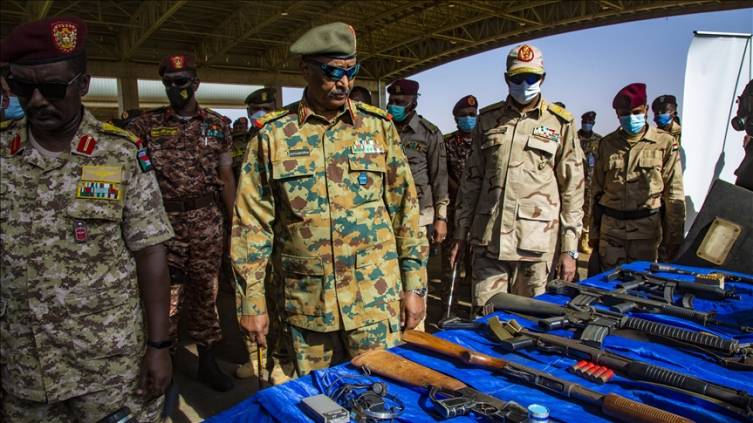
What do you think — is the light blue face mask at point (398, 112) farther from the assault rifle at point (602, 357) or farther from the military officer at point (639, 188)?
the assault rifle at point (602, 357)

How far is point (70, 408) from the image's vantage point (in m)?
1.92

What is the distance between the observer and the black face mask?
3584 mm

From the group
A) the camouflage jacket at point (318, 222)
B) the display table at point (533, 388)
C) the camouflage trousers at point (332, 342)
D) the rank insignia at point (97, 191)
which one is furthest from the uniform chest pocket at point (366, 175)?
the rank insignia at point (97, 191)

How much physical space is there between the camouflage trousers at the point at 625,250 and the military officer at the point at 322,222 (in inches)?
113

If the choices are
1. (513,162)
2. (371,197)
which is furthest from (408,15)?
(371,197)

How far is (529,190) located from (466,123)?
3057mm

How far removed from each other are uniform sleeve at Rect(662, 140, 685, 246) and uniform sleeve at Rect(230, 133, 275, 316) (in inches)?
141

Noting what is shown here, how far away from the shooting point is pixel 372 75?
23438 mm

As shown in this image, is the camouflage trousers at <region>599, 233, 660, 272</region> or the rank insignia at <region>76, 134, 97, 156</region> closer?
the rank insignia at <region>76, 134, 97, 156</region>

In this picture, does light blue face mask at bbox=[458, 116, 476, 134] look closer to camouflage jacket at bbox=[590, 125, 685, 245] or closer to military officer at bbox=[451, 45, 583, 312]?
camouflage jacket at bbox=[590, 125, 685, 245]

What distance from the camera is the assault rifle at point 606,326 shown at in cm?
182

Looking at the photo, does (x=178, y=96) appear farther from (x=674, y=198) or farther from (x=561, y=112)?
(x=674, y=198)

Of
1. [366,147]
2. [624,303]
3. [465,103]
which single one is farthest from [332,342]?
[465,103]

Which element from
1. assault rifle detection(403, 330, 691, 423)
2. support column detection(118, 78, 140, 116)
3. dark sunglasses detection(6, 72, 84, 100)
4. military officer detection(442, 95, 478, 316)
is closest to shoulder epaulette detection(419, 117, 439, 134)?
military officer detection(442, 95, 478, 316)
